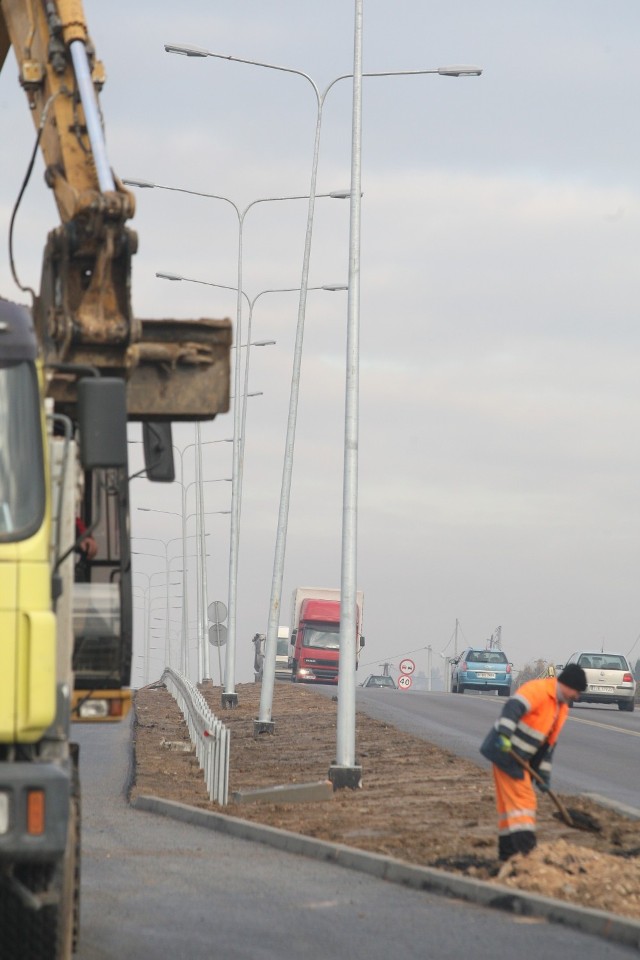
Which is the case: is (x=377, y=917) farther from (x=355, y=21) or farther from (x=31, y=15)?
(x=355, y=21)

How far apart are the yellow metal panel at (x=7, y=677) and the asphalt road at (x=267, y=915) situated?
92.5 inches

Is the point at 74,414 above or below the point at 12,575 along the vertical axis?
above

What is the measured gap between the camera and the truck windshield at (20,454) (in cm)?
727

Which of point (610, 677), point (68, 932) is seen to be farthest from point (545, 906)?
point (610, 677)

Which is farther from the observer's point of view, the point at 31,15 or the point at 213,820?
the point at 213,820

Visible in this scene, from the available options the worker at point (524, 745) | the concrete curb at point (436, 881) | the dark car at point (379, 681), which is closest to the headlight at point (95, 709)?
the concrete curb at point (436, 881)

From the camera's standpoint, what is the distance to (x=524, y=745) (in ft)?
40.6

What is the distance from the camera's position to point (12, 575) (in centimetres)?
712

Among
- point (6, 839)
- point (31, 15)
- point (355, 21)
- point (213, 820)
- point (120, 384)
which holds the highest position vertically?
point (355, 21)

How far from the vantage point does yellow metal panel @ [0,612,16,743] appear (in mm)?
6984

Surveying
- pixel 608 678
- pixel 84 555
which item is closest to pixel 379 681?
pixel 608 678

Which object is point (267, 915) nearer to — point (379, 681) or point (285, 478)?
point (285, 478)

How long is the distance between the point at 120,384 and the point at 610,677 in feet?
129

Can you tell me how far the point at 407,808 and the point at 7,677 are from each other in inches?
422
